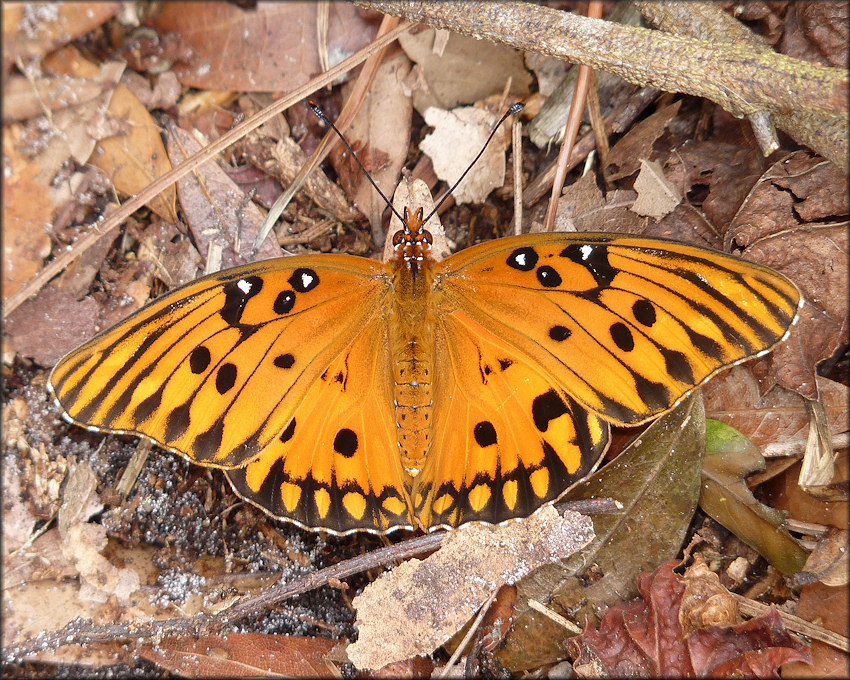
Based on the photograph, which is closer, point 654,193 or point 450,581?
point 450,581

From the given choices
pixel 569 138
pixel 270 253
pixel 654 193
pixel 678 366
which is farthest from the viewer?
pixel 270 253

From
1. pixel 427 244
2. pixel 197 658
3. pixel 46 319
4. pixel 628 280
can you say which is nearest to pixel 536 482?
pixel 628 280

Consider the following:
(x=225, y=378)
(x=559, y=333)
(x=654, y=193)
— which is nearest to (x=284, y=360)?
(x=225, y=378)

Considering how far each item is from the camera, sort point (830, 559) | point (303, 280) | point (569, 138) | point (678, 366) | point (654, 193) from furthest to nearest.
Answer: point (569, 138)
point (654, 193)
point (303, 280)
point (830, 559)
point (678, 366)

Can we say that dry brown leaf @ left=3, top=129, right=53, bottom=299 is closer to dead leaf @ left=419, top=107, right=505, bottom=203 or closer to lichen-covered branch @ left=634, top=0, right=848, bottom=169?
dead leaf @ left=419, top=107, right=505, bottom=203

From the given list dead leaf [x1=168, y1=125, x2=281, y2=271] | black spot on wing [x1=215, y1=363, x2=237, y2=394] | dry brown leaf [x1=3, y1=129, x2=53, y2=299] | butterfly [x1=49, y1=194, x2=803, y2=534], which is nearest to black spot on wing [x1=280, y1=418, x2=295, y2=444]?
butterfly [x1=49, y1=194, x2=803, y2=534]

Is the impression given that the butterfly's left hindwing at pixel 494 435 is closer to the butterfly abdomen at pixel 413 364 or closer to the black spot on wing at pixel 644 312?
the butterfly abdomen at pixel 413 364

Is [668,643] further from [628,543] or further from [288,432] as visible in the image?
[288,432]
